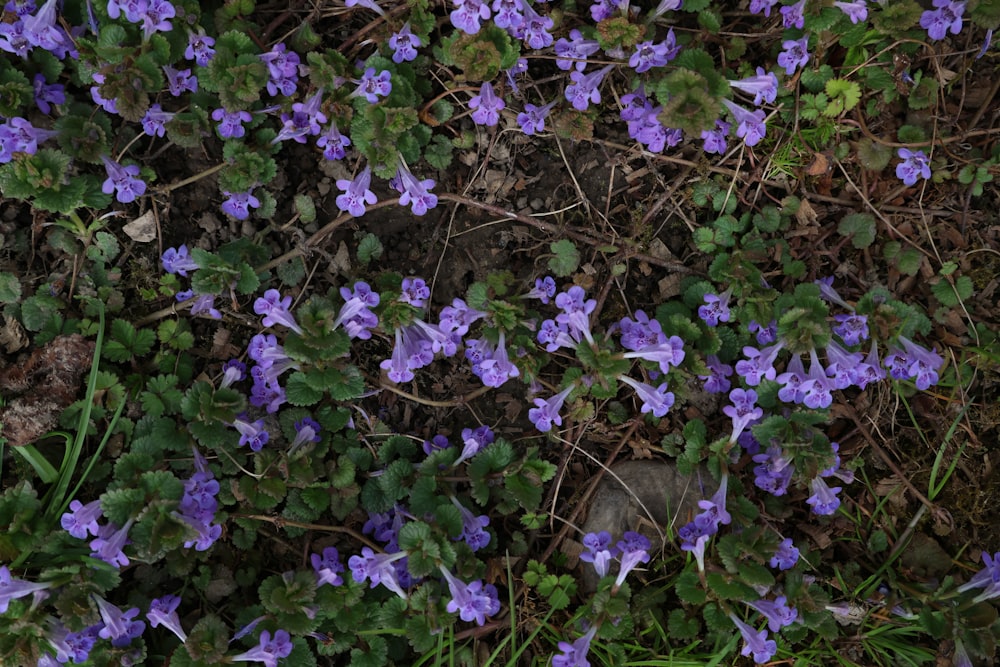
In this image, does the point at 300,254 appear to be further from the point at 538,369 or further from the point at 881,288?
the point at 881,288

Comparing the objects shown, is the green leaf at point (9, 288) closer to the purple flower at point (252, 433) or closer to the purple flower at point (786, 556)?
the purple flower at point (252, 433)

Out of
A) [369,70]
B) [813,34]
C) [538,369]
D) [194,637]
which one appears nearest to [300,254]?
[369,70]

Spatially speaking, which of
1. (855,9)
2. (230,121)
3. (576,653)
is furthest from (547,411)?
(855,9)

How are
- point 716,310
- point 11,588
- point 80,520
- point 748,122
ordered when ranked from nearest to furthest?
1. point 11,588
2. point 80,520
3. point 748,122
4. point 716,310

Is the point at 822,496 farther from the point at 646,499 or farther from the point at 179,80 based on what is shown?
the point at 179,80

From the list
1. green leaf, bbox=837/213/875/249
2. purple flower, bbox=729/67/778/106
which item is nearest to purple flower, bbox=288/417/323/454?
purple flower, bbox=729/67/778/106
